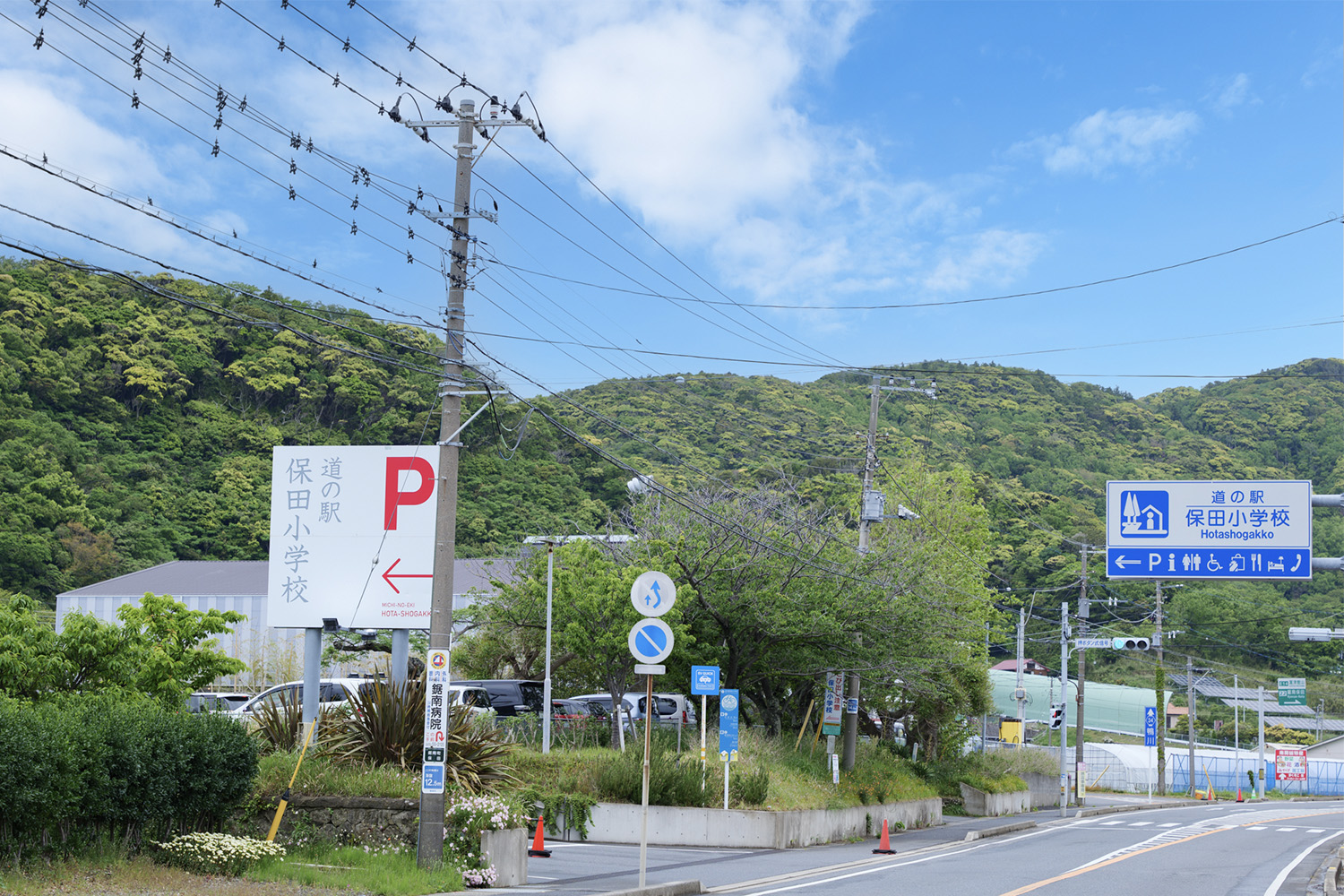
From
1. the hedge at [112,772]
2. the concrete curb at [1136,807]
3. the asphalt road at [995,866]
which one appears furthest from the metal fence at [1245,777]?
the hedge at [112,772]

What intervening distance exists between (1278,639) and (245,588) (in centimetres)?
6051

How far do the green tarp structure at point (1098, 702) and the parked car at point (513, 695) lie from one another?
47.9 metres

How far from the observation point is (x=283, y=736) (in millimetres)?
15953

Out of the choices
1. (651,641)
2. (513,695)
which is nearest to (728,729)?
(651,641)

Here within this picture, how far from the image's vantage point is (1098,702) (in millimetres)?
73938

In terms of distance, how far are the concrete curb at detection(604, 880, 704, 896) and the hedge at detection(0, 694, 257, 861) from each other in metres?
4.79

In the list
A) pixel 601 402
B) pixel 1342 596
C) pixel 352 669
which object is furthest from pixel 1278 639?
pixel 352 669

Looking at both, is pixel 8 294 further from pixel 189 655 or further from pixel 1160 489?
pixel 1160 489

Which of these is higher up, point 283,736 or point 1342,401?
point 1342,401

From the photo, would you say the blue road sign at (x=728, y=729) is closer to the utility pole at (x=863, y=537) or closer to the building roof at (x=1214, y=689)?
the utility pole at (x=863, y=537)

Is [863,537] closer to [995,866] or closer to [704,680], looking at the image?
[704,680]

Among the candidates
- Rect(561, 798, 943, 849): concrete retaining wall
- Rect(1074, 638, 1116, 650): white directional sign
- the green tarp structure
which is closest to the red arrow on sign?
Rect(561, 798, 943, 849): concrete retaining wall

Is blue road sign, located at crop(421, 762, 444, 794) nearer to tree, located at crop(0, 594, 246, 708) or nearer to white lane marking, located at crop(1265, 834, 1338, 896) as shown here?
tree, located at crop(0, 594, 246, 708)

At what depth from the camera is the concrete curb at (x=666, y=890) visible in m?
12.5
